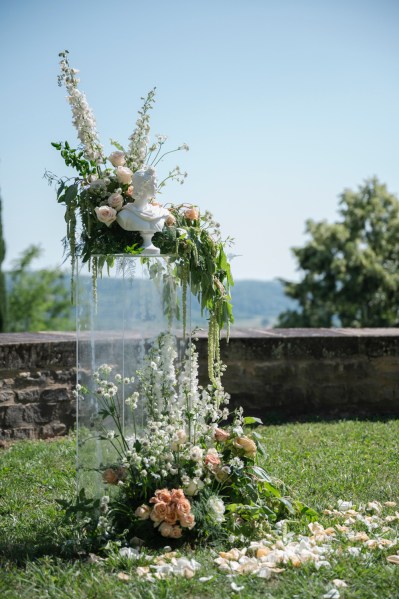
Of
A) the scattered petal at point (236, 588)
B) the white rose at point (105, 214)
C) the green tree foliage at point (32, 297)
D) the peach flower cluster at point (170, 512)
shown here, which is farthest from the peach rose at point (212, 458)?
the green tree foliage at point (32, 297)

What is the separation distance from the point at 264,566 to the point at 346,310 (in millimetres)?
21361

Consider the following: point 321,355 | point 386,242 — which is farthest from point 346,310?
point 321,355

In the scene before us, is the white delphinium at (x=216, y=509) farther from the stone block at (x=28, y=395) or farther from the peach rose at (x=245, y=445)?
the stone block at (x=28, y=395)

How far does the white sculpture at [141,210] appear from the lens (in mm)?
3857

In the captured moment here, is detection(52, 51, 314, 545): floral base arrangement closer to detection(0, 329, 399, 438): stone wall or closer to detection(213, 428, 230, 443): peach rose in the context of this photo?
detection(213, 428, 230, 443): peach rose

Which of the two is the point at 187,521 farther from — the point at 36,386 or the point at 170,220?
the point at 36,386

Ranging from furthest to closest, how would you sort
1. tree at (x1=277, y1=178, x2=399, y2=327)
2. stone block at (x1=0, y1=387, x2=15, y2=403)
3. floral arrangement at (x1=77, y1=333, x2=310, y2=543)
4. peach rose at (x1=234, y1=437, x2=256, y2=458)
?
1. tree at (x1=277, y1=178, x2=399, y2=327)
2. stone block at (x1=0, y1=387, x2=15, y2=403)
3. peach rose at (x1=234, y1=437, x2=256, y2=458)
4. floral arrangement at (x1=77, y1=333, x2=310, y2=543)

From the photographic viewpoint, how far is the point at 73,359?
663 centimetres

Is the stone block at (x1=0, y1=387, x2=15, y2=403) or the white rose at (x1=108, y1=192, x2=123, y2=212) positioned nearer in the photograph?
the white rose at (x1=108, y1=192, x2=123, y2=212)

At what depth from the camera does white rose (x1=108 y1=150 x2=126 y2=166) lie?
3.92m

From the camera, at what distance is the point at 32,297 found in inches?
1244

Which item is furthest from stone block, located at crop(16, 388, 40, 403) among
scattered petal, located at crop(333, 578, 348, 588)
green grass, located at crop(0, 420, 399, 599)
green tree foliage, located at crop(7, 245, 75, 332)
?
green tree foliage, located at crop(7, 245, 75, 332)

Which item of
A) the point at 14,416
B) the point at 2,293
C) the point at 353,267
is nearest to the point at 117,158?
the point at 14,416

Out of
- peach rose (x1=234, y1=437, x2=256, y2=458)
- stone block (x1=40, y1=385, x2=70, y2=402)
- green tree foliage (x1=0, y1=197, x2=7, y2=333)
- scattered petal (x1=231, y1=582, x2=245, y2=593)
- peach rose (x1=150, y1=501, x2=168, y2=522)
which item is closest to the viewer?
scattered petal (x1=231, y1=582, x2=245, y2=593)
